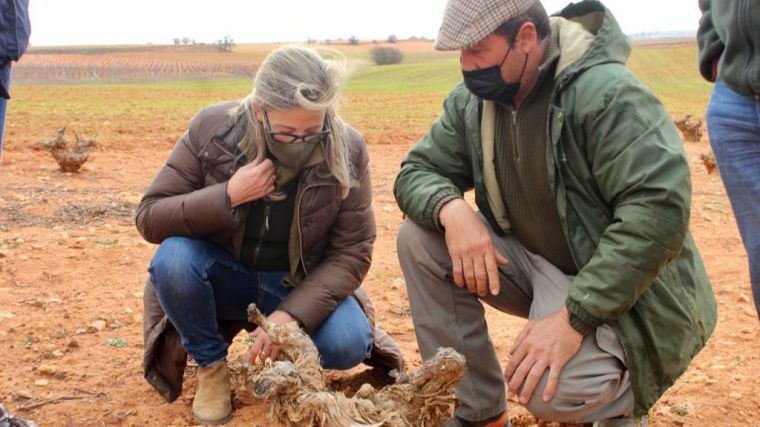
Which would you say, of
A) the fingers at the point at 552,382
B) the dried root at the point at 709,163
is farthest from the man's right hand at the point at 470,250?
the dried root at the point at 709,163

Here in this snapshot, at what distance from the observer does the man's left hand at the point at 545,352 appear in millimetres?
2645

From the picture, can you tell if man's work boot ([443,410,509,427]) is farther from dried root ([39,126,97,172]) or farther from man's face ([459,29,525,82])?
dried root ([39,126,97,172])

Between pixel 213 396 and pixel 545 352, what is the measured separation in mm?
1483

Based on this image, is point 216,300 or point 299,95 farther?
point 216,300

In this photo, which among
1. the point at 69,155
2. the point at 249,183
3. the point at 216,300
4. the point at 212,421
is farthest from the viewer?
the point at 69,155

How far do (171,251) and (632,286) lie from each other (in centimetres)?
178

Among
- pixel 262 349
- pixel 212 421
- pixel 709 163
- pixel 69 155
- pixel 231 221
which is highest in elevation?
pixel 231 221

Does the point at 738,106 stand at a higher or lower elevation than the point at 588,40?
lower

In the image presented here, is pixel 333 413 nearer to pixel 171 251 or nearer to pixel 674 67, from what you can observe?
pixel 171 251

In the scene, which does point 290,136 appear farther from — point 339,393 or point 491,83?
point 339,393

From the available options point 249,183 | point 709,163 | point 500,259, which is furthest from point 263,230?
point 709,163

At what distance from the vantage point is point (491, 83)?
9.27 ft

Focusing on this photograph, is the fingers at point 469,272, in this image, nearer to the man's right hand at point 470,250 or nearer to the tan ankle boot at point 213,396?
the man's right hand at point 470,250

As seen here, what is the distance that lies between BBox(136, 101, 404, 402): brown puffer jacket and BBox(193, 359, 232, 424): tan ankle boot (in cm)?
15
